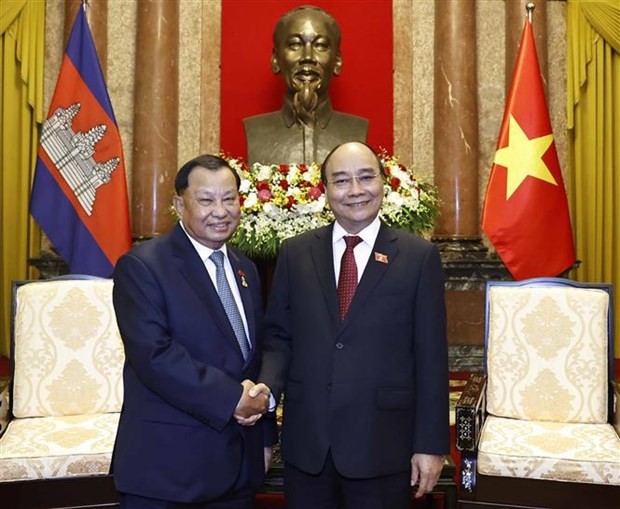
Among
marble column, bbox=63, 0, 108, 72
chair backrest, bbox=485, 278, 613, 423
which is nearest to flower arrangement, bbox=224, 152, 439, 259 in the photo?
chair backrest, bbox=485, 278, 613, 423

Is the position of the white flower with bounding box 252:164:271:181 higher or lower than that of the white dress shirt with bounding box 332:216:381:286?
higher

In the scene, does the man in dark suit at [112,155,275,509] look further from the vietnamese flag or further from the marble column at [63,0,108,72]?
the marble column at [63,0,108,72]

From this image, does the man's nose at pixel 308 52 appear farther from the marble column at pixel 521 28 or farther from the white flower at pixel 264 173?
the marble column at pixel 521 28

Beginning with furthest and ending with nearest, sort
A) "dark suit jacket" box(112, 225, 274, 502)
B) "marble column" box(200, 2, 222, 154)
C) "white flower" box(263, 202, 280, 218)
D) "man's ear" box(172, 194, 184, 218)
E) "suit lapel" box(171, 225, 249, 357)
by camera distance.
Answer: "marble column" box(200, 2, 222, 154) < "white flower" box(263, 202, 280, 218) < "man's ear" box(172, 194, 184, 218) < "suit lapel" box(171, 225, 249, 357) < "dark suit jacket" box(112, 225, 274, 502)

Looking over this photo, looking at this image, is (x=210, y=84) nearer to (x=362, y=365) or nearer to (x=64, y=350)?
(x=64, y=350)

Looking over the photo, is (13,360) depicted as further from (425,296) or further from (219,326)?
(425,296)

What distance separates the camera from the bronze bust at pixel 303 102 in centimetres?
534

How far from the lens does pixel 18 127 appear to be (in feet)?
20.4

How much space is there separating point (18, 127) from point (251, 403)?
484 centimetres

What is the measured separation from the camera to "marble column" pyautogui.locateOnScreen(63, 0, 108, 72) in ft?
20.1

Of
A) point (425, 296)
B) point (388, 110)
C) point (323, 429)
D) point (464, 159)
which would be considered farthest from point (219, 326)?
point (388, 110)

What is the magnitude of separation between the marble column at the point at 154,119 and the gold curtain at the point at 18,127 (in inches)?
30.1

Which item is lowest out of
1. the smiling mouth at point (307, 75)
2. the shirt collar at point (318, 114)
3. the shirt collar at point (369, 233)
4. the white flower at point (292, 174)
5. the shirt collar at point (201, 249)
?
the shirt collar at point (201, 249)

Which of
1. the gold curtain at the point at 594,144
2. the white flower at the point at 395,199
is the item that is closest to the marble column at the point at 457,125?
the gold curtain at the point at 594,144
